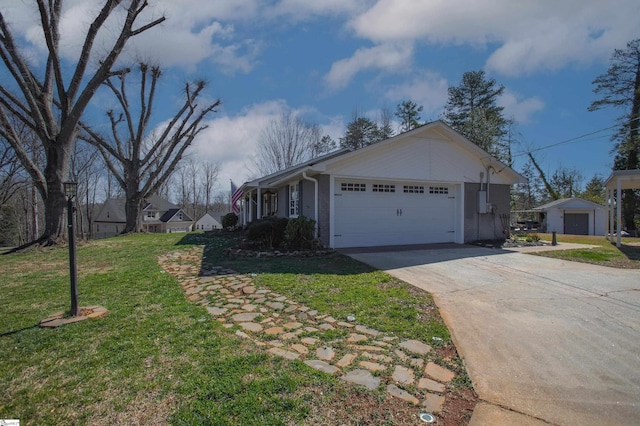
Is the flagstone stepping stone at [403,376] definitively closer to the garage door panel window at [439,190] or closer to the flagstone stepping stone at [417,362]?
the flagstone stepping stone at [417,362]

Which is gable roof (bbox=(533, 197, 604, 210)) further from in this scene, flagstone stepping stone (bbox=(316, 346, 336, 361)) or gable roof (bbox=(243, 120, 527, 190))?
flagstone stepping stone (bbox=(316, 346, 336, 361))

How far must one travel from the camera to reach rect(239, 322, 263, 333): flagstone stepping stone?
340 centimetres

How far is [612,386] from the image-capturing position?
2426 millimetres

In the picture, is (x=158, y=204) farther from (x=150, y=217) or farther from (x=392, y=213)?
(x=392, y=213)

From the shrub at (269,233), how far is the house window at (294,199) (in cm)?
187

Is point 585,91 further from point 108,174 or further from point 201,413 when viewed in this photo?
point 108,174

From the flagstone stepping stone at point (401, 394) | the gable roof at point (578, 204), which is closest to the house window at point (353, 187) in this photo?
the flagstone stepping stone at point (401, 394)

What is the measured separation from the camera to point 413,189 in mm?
10656

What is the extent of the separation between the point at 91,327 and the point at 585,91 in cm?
2673

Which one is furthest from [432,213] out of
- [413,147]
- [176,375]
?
[176,375]

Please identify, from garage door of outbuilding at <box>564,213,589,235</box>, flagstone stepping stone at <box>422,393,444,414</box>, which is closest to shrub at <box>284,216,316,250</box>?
flagstone stepping stone at <box>422,393,444,414</box>

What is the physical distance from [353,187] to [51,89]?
11.5m

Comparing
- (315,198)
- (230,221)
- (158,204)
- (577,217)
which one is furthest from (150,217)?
(577,217)

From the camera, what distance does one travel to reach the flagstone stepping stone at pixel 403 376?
244 cm
